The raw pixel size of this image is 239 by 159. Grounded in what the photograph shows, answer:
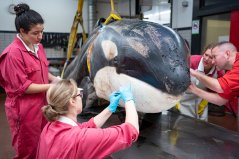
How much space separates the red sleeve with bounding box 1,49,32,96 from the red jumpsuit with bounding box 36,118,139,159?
558 millimetres

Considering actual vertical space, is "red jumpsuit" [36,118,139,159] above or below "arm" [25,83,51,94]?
below

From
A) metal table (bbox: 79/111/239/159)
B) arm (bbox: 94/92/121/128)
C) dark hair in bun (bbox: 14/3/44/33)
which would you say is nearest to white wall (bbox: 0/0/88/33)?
dark hair in bun (bbox: 14/3/44/33)

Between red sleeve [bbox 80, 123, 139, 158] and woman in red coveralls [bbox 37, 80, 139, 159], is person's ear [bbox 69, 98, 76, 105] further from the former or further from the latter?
red sleeve [bbox 80, 123, 139, 158]

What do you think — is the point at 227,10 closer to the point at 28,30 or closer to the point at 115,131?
the point at 28,30

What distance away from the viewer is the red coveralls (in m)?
1.39

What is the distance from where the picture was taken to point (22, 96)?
56.1 inches

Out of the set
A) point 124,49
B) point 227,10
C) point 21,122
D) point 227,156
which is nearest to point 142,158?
point 227,156

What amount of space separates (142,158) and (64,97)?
0.60m

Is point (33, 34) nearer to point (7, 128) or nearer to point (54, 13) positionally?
point (7, 128)

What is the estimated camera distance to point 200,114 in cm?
255

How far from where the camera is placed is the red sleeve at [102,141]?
2.81 ft

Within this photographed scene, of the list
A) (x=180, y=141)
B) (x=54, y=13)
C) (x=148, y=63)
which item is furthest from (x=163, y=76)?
(x=54, y=13)

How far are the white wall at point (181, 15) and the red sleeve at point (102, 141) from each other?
3.90 meters

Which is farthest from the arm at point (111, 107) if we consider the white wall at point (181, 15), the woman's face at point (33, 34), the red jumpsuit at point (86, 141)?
the white wall at point (181, 15)
